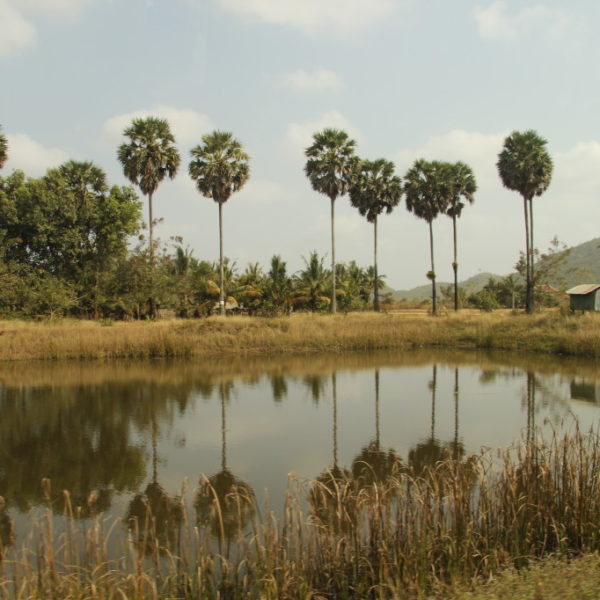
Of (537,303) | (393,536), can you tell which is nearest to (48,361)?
(393,536)

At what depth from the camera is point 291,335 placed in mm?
29000

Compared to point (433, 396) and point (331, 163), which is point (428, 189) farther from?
point (433, 396)

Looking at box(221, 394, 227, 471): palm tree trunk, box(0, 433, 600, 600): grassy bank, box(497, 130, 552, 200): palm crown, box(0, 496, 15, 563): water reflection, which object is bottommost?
box(0, 496, 15, 563): water reflection

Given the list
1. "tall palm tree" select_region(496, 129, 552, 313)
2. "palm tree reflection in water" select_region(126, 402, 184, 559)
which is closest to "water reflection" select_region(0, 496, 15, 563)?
"palm tree reflection in water" select_region(126, 402, 184, 559)

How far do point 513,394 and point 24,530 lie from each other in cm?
1388

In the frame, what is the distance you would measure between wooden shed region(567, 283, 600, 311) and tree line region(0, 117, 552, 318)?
A: 4661mm

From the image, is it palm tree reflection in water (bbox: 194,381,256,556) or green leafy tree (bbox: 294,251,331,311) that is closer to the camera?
palm tree reflection in water (bbox: 194,381,256,556)

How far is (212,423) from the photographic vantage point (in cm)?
1338

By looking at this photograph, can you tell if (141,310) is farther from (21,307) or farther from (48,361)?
(48,361)

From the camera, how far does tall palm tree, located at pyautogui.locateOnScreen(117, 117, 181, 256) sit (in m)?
36.3

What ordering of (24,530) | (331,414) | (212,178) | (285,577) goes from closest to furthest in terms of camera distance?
(285,577) < (24,530) < (331,414) < (212,178)

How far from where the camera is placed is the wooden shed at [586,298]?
32.9 meters

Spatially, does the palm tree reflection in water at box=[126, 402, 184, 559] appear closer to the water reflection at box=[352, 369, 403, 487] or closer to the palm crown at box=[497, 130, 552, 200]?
the water reflection at box=[352, 369, 403, 487]

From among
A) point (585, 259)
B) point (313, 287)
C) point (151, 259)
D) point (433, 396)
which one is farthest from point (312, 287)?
point (585, 259)
